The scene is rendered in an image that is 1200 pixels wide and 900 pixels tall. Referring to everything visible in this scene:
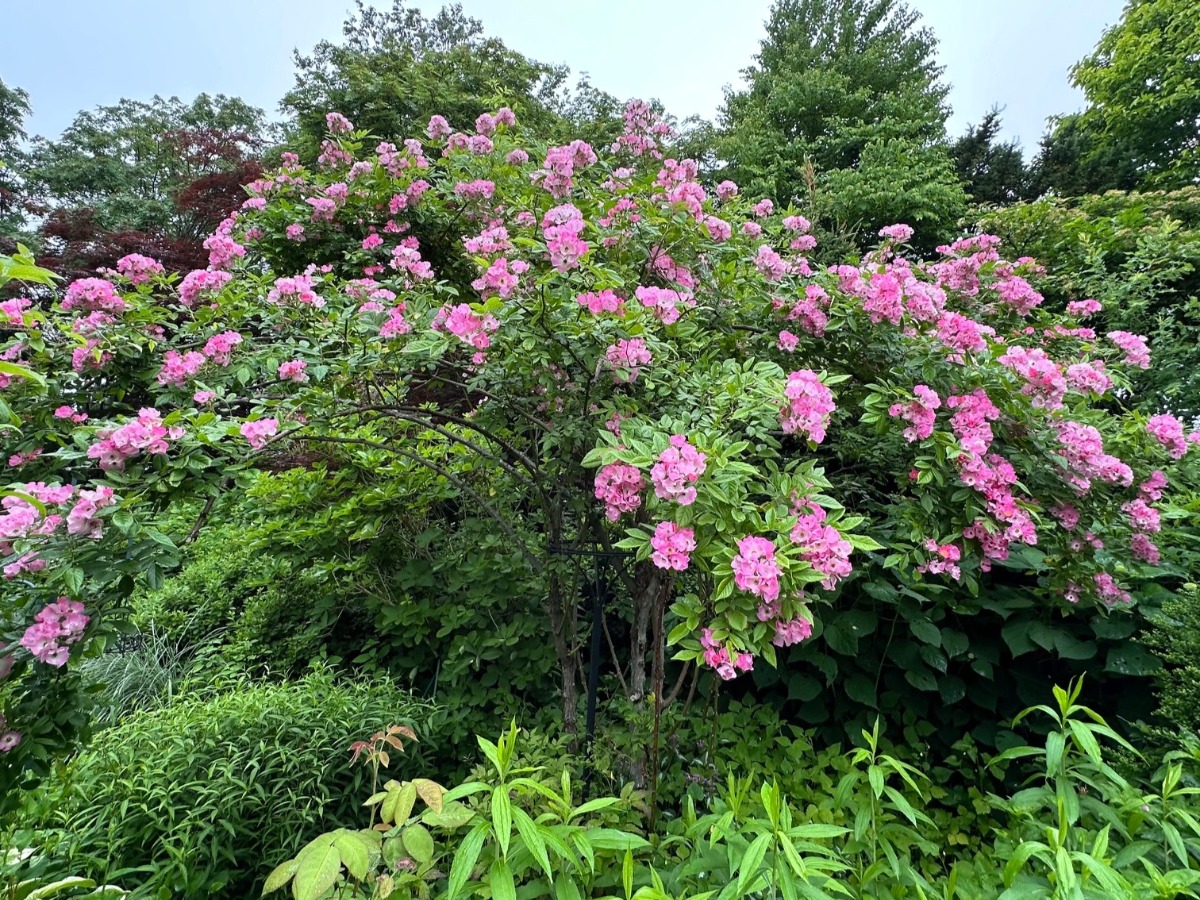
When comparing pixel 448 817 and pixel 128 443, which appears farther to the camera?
pixel 128 443

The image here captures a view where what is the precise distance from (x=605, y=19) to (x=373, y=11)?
5.28 m

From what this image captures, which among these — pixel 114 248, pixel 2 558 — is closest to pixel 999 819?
pixel 2 558

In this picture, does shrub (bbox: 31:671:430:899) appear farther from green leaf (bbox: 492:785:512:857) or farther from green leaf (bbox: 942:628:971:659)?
green leaf (bbox: 942:628:971:659)

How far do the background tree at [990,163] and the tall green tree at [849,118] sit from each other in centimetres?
55

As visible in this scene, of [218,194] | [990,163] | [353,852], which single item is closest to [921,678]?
[353,852]

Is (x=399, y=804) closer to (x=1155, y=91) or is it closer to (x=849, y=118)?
(x=849, y=118)

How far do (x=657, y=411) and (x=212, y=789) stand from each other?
1.72 metres

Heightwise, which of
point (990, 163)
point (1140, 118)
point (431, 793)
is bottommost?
point (431, 793)

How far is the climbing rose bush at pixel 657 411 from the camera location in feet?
3.70

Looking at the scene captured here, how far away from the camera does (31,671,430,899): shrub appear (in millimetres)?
1544

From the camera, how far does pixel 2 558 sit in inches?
43.4

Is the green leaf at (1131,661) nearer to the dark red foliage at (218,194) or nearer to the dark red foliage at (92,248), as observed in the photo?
the dark red foliage at (92,248)

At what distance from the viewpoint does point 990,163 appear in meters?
10.3

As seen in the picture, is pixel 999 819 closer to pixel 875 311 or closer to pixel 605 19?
pixel 875 311
